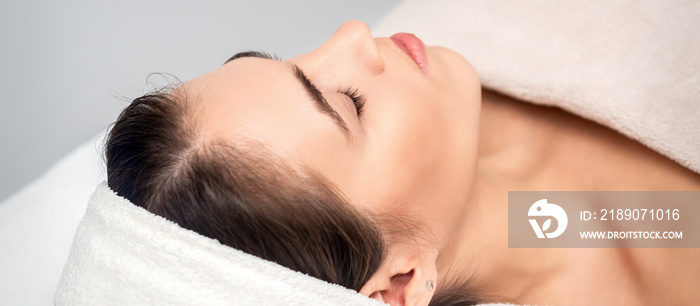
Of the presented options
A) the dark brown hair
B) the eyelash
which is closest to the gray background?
the dark brown hair

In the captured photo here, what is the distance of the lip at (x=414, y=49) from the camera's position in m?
0.98

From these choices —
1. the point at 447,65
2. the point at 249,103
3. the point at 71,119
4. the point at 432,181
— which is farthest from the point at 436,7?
the point at 71,119

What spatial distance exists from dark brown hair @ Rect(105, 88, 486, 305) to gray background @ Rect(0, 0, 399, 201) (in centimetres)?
58

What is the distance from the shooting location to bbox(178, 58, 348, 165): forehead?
30.1 inches

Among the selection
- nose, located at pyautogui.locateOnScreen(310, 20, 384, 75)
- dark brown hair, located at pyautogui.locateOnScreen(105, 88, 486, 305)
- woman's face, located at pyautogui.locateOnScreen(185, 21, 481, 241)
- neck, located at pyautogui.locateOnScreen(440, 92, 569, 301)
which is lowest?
neck, located at pyautogui.locateOnScreen(440, 92, 569, 301)

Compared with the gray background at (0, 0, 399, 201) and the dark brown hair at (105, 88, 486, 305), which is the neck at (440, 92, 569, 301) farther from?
the gray background at (0, 0, 399, 201)

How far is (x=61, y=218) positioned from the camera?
4.18 ft

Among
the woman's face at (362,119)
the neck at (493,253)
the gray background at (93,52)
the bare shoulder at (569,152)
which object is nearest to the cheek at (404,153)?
the woman's face at (362,119)

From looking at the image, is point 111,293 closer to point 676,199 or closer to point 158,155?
point 158,155

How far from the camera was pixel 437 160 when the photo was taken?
885 millimetres

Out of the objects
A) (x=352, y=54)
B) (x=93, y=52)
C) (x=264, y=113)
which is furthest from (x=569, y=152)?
(x=93, y=52)

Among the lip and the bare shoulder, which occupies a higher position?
the lip

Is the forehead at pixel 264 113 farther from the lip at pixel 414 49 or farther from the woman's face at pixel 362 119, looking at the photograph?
the lip at pixel 414 49

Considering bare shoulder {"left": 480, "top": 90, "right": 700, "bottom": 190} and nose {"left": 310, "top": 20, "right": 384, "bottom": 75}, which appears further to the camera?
bare shoulder {"left": 480, "top": 90, "right": 700, "bottom": 190}
